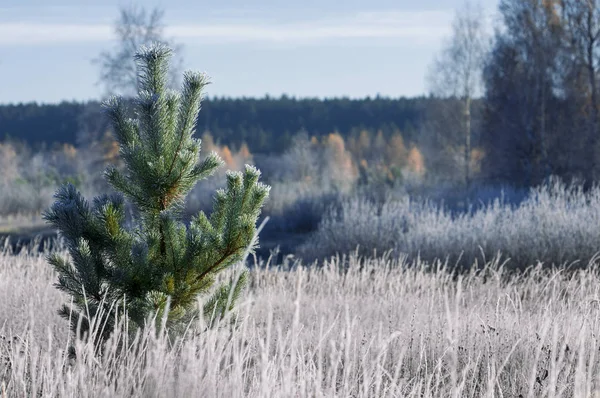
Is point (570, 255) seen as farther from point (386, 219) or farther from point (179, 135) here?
point (179, 135)

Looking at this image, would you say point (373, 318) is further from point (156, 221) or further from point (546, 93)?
point (546, 93)

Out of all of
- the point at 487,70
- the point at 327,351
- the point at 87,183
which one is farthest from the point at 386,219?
the point at 87,183

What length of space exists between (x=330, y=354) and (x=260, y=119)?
83250mm

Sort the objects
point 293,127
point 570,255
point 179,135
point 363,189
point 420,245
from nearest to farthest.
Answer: point 179,135, point 570,255, point 420,245, point 363,189, point 293,127

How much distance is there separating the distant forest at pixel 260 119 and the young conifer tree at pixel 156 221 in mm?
71887

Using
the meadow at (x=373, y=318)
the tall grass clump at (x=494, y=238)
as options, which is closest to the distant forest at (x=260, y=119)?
the meadow at (x=373, y=318)

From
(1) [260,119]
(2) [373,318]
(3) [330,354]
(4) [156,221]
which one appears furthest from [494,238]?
(1) [260,119]

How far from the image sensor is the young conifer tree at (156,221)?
11.6ft

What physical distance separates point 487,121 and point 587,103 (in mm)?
2429

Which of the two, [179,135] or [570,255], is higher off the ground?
[179,135]

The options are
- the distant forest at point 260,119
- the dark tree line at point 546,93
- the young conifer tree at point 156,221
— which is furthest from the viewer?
the distant forest at point 260,119

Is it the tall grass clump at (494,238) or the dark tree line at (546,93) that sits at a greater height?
the dark tree line at (546,93)

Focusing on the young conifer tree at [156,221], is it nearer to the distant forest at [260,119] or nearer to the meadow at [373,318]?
the meadow at [373,318]

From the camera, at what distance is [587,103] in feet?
53.6
